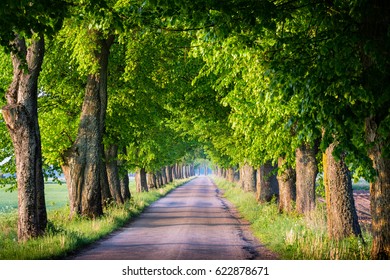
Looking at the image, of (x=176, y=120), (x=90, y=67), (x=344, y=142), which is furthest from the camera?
(x=176, y=120)

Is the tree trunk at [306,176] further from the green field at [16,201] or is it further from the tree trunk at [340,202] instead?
the green field at [16,201]

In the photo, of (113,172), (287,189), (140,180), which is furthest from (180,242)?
(140,180)

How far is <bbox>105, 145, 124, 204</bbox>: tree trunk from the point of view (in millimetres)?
30859

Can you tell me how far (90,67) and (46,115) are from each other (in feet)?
17.8

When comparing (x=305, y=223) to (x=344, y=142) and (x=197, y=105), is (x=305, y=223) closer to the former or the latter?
(x=344, y=142)

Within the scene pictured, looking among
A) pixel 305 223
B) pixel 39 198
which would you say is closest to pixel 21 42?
pixel 39 198


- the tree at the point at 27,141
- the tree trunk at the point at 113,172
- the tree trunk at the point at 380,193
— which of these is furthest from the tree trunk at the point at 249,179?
the tree trunk at the point at 380,193

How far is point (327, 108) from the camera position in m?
9.39

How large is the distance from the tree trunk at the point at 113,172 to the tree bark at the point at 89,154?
8104mm

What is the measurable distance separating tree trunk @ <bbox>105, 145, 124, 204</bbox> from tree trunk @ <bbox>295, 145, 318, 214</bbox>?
512 inches

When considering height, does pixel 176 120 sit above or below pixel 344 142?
above

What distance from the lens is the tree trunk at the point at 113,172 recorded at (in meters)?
30.9

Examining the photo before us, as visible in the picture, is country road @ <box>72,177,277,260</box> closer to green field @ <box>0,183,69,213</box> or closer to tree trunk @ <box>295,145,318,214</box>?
tree trunk @ <box>295,145,318,214</box>

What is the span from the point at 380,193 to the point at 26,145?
9767 millimetres
